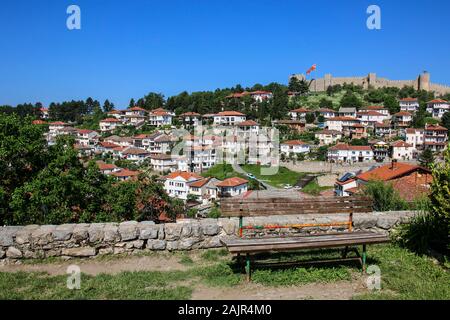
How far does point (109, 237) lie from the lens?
582cm

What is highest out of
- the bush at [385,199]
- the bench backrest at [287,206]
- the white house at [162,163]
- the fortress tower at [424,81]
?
the fortress tower at [424,81]

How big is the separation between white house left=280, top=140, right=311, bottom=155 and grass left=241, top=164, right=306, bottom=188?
8.24 meters

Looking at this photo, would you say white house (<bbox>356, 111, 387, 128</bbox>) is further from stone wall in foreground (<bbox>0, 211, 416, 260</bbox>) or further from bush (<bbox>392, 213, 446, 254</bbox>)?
stone wall in foreground (<bbox>0, 211, 416, 260</bbox>)

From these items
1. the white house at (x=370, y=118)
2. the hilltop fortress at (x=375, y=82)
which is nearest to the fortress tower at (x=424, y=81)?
the hilltop fortress at (x=375, y=82)

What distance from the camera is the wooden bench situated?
470 centimetres

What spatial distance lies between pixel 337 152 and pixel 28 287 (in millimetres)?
65507

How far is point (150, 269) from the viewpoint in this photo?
535cm

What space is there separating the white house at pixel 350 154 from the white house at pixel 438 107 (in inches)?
1210

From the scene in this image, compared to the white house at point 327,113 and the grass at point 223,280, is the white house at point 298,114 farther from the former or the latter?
the grass at point 223,280

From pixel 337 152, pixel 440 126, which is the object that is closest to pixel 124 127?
pixel 337 152

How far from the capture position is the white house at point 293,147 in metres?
69.5

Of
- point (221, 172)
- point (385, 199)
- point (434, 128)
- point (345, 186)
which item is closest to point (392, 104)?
point (434, 128)

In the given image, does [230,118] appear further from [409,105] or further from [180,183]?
[409,105]

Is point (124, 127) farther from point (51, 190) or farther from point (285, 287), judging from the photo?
point (285, 287)
